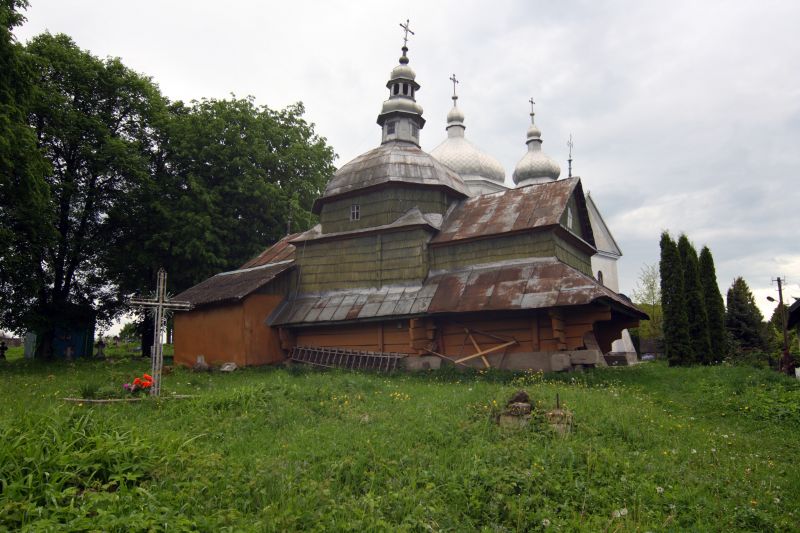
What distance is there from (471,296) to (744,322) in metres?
22.7

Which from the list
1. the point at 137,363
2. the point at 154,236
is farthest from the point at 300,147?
the point at 137,363

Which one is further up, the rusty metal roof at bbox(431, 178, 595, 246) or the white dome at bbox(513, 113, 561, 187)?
the white dome at bbox(513, 113, 561, 187)

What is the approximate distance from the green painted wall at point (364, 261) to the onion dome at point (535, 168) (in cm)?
1879

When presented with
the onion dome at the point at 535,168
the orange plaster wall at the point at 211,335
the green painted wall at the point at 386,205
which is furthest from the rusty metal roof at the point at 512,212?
the onion dome at the point at 535,168

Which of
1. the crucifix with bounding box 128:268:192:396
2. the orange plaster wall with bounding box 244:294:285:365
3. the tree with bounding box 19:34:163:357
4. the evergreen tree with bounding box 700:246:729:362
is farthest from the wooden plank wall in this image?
the evergreen tree with bounding box 700:246:729:362

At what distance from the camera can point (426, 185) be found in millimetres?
19672

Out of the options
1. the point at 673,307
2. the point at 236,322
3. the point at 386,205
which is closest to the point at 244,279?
the point at 236,322

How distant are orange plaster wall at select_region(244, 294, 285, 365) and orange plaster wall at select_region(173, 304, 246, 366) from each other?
20 cm

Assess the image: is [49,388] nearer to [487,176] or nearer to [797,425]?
[797,425]

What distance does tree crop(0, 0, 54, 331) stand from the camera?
53.3 feet

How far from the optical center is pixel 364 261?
19219mm

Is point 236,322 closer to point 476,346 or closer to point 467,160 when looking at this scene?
point 476,346

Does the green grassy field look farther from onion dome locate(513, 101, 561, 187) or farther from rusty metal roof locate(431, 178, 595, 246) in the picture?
onion dome locate(513, 101, 561, 187)

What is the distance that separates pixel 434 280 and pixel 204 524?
13.0m
